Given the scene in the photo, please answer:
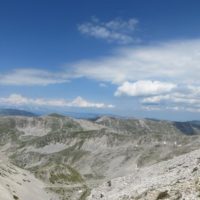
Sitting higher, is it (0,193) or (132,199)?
(132,199)

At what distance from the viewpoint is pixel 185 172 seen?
61438mm

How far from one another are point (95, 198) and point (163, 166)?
1681 cm

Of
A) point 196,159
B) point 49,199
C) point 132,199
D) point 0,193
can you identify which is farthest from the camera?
point 49,199

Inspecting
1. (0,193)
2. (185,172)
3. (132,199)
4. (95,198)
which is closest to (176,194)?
(132,199)

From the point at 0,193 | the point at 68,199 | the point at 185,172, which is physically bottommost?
the point at 68,199

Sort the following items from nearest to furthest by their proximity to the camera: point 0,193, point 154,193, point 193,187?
1. point 193,187
2. point 154,193
3. point 0,193

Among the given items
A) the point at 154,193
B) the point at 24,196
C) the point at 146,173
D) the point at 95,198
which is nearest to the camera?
the point at 154,193

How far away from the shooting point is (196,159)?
7044 cm

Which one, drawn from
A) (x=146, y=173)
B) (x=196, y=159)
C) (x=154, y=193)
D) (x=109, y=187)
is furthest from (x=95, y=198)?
(x=154, y=193)

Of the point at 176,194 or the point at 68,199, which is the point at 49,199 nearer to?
the point at 68,199

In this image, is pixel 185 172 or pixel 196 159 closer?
pixel 185 172

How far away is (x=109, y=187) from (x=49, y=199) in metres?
82.4

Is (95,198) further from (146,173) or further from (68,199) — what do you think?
(68,199)

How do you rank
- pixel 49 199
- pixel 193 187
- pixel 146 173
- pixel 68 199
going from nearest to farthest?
1. pixel 193 187
2. pixel 146 173
3. pixel 49 199
4. pixel 68 199
